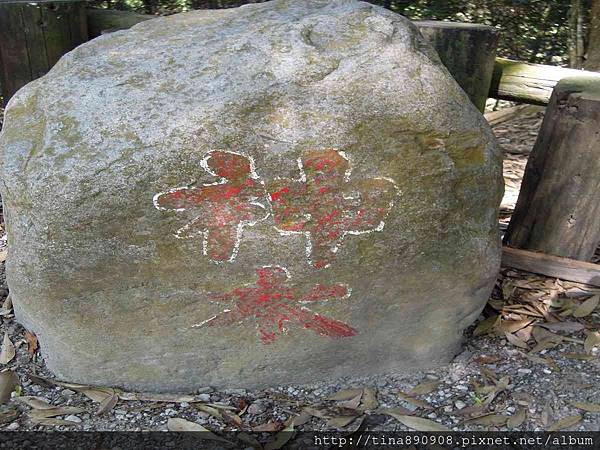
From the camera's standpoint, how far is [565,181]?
2443mm

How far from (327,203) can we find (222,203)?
0.27m

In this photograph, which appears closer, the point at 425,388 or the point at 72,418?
the point at 72,418

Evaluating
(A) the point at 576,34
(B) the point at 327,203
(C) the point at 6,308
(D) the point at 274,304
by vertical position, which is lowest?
(C) the point at 6,308

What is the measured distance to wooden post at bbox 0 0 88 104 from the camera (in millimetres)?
2658

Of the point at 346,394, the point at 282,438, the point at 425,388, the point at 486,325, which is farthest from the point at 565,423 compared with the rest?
the point at 282,438

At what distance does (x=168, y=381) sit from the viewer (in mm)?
1948

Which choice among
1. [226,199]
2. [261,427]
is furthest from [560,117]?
[261,427]

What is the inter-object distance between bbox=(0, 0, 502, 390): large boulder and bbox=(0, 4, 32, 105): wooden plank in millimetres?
938

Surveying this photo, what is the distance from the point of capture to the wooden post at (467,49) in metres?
2.51

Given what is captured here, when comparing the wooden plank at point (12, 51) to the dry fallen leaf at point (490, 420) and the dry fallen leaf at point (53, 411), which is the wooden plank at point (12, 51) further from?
the dry fallen leaf at point (490, 420)

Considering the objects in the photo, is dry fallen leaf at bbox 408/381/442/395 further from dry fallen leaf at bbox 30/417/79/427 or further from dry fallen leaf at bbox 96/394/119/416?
dry fallen leaf at bbox 30/417/79/427

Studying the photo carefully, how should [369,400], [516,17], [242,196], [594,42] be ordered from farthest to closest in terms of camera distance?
[516,17], [594,42], [369,400], [242,196]

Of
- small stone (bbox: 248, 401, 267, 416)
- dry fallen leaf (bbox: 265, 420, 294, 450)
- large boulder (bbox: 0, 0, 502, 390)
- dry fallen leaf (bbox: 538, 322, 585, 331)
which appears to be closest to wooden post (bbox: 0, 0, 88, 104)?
large boulder (bbox: 0, 0, 502, 390)

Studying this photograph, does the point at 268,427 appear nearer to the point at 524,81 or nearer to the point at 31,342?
the point at 31,342
